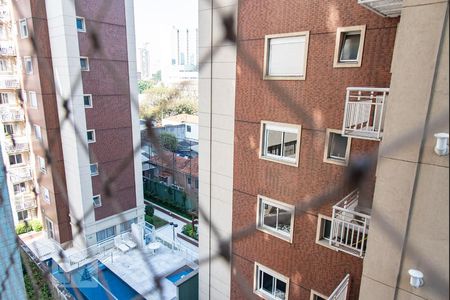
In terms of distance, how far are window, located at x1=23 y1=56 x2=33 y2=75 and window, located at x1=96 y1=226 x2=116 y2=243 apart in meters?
2.50

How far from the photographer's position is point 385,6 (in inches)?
47.1

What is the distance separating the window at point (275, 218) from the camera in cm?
197

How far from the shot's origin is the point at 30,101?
4.32 metres

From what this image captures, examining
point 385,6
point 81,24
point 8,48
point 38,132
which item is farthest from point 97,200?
point 385,6

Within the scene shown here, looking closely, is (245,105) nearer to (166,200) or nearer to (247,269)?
(247,269)

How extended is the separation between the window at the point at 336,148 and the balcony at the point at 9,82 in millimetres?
4636

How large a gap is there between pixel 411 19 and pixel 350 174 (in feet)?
0.88

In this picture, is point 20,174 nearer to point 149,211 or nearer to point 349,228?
point 149,211

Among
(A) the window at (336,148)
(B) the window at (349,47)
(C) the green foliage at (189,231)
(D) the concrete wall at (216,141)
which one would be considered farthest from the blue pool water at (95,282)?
(B) the window at (349,47)

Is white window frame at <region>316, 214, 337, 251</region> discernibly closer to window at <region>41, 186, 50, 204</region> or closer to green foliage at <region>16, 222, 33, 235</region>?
window at <region>41, 186, 50, 204</region>

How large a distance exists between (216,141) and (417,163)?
6.04 feet

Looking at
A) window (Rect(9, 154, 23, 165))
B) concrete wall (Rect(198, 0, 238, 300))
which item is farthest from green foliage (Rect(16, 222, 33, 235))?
concrete wall (Rect(198, 0, 238, 300))

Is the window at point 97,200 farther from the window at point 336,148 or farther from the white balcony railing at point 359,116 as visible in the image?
the white balcony railing at point 359,116

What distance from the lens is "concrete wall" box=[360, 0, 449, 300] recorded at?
34cm
